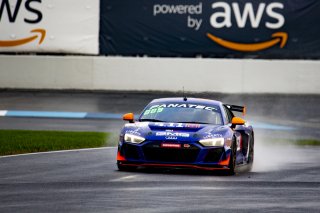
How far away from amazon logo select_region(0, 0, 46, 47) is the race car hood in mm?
17254

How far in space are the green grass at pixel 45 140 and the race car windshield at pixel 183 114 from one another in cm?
427

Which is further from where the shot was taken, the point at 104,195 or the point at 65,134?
the point at 65,134

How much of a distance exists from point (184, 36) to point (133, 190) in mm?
19750

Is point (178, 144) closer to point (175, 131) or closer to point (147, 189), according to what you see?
point (175, 131)

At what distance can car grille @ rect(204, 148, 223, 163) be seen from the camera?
15.4m

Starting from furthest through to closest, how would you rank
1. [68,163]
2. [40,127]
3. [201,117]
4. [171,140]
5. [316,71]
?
[316,71], [40,127], [68,163], [201,117], [171,140]

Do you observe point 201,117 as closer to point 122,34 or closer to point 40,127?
point 40,127

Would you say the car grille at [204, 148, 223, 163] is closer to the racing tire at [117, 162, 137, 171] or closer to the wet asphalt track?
the wet asphalt track

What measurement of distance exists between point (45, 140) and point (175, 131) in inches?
297

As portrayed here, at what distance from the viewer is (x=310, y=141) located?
78.5 feet

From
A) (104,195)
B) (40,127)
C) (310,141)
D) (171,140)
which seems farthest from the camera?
(40,127)

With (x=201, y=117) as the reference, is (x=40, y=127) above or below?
below

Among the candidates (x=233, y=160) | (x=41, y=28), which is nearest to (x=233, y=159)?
(x=233, y=160)

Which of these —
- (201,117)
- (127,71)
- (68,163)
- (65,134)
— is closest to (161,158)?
(201,117)
